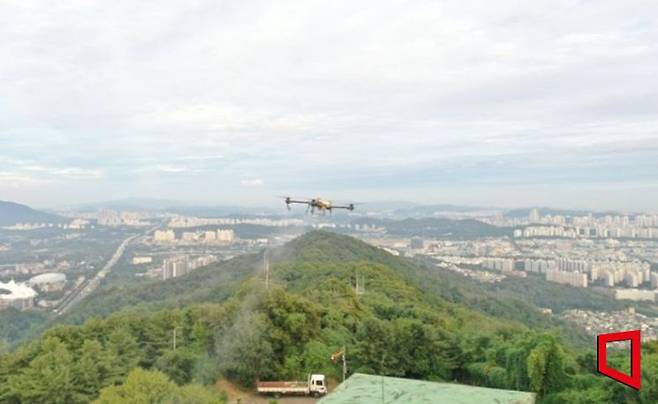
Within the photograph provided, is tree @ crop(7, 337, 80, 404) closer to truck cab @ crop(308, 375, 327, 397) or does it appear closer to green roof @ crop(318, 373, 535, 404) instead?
truck cab @ crop(308, 375, 327, 397)

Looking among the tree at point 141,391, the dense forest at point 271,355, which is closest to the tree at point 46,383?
the dense forest at point 271,355

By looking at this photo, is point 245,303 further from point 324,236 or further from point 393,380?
point 324,236

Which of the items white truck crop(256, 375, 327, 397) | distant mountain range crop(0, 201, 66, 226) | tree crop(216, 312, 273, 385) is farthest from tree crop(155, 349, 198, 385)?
distant mountain range crop(0, 201, 66, 226)

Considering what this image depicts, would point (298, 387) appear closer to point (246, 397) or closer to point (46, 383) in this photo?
point (246, 397)

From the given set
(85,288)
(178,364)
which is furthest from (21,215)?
(178,364)

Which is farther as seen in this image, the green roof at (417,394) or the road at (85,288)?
the road at (85,288)

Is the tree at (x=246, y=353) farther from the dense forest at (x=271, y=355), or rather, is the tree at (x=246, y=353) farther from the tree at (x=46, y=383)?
the tree at (x=46, y=383)

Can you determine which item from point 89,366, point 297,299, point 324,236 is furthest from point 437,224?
point 89,366
